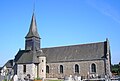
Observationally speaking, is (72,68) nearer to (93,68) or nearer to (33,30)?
(93,68)

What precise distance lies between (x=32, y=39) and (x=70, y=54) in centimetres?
960

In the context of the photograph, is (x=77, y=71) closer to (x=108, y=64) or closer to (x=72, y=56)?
(x=72, y=56)

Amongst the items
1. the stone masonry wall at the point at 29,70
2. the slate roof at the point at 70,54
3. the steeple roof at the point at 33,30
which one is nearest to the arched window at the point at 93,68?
the slate roof at the point at 70,54

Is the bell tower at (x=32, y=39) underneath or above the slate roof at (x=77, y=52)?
above

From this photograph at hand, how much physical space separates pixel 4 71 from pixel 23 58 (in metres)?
8.33

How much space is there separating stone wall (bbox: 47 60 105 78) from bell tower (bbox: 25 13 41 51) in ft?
17.6

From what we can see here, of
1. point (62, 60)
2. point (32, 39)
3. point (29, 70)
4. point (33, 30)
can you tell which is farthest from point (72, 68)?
point (33, 30)

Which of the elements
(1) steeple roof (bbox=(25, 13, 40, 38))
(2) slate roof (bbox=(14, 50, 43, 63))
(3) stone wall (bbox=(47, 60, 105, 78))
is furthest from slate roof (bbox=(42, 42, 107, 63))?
(1) steeple roof (bbox=(25, 13, 40, 38))

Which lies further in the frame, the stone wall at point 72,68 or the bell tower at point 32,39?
the bell tower at point 32,39

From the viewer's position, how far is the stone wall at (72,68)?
1672 inches

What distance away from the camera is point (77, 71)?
4503 cm

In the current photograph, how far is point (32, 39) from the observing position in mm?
48938

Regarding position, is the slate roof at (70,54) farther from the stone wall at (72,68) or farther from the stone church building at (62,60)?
the stone wall at (72,68)

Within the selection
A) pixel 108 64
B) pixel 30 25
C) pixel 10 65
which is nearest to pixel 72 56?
pixel 108 64
